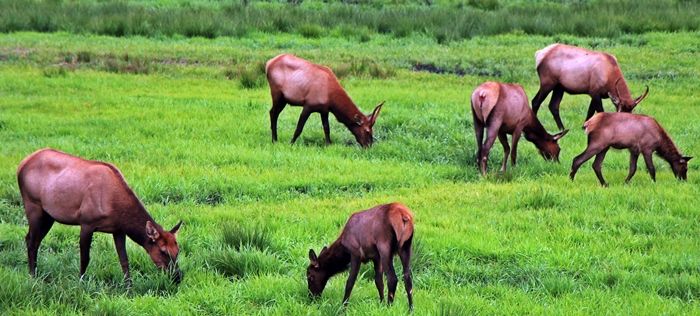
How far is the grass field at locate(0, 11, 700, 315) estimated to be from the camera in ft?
23.0

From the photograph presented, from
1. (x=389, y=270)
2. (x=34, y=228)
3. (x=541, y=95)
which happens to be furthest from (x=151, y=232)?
Result: (x=541, y=95)

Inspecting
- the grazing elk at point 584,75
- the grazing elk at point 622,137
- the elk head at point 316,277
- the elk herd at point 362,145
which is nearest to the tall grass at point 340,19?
the grazing elk at point 584,75

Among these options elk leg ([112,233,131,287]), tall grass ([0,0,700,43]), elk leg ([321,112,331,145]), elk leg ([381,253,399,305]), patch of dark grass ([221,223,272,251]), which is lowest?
tall grass ([0,0,700,43])

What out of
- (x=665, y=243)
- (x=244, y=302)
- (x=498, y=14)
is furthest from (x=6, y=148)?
(x=498, y=14)

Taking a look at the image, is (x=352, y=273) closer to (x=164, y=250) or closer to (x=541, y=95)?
(x=164, y=250)

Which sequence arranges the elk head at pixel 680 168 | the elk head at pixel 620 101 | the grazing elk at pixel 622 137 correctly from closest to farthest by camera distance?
1. the grazing elk at pixel 622 137
2. the elk head at pixel 680 168
3. the elk head at pixel 620 101

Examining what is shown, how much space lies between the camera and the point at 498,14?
83.6ft

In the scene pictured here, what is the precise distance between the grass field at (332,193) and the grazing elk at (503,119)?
0.30 metres

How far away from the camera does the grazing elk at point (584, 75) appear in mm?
13609

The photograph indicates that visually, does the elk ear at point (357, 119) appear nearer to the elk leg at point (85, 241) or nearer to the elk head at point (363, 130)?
the elk head at point (363, 130)

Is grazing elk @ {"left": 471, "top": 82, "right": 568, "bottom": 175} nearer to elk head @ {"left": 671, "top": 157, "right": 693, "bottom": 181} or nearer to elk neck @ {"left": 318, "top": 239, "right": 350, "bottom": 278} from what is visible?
elk head @ {"left": 671, "top": 157, "right": 693, "bottom": 181}

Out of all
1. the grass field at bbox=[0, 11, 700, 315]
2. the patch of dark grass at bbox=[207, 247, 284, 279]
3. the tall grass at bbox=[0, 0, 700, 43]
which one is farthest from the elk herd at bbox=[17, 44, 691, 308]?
the tall grass at bbox=[0, 0, 700, 43]

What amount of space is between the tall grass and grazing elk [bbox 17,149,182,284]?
1615cm

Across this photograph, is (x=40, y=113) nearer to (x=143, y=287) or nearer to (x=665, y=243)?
(x=143, y=287)
